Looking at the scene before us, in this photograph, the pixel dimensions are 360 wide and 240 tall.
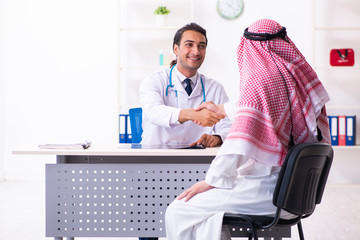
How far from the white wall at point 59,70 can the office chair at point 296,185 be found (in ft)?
12.1

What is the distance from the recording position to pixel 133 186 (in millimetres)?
2666

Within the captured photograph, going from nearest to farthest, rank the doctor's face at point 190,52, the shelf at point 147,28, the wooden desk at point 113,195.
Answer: the wooden desk at point 113,195
the doctor's face at point 190,52
the shelf at point 147,28

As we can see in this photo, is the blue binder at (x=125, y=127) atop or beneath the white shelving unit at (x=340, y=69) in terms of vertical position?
beneath

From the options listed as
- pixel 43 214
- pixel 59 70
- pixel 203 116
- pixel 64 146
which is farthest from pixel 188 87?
pixel 59 70

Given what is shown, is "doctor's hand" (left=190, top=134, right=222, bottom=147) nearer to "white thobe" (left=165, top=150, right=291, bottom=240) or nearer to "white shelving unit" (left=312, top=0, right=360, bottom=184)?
"white thobe" (left=165, top=150, right=291, bottom=240)

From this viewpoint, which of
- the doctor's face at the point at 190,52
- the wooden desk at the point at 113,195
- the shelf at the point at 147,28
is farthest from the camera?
the shelf at the point at 147,28

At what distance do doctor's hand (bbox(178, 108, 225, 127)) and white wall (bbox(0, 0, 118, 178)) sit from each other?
2880 mm

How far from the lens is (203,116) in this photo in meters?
2.65

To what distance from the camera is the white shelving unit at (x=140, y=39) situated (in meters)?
5.45

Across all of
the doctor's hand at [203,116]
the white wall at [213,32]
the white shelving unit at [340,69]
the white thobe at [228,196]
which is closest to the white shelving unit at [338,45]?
the white shelving unit at [340,69]

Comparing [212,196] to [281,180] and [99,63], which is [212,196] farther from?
[99,63]

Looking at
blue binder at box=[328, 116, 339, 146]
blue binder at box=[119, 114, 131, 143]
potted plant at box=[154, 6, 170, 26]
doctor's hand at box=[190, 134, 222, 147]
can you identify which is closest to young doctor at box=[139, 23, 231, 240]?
doctor's hand at box=[190, 134, 222, 147]

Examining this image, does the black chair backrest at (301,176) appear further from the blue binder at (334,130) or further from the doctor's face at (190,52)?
the blue binder at (334,130)

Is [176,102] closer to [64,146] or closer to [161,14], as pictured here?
[64,146]
